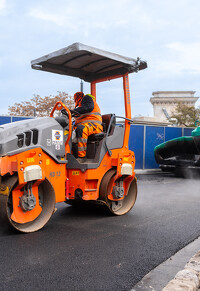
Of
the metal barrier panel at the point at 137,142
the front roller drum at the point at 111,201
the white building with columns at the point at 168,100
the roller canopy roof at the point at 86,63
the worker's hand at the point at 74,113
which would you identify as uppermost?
the white building with columns at the point at 168,100

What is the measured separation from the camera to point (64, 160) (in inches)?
185

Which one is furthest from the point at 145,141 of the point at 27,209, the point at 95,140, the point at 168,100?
the point at 168,100

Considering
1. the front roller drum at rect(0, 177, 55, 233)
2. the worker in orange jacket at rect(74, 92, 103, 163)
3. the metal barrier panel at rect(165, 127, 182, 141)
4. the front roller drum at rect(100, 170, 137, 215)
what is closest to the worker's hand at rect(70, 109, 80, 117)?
the worker in orange jacket at rect(74, 92, 103, 163)

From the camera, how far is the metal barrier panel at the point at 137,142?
14516 mm

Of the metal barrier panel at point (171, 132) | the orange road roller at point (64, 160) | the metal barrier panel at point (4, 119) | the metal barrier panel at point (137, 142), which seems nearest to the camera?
the orange road roller at point (64, 160)

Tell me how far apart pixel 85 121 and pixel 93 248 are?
2.16 m

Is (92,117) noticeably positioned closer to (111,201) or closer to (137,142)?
(111,201)

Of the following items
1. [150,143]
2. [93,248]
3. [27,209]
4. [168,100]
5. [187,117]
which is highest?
[168,100]

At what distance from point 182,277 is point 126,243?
4.16 feet

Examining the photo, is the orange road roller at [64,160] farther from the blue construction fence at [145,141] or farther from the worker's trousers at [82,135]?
the blue construction fence at [145,141]

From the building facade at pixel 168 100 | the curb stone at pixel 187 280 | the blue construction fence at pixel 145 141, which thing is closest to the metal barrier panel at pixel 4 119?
the blue construction fence at pixel 145 141

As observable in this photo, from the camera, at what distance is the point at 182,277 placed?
9.34 feet

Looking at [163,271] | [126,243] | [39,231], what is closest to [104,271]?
[163,271]

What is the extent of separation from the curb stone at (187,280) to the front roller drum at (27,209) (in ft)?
6.66
